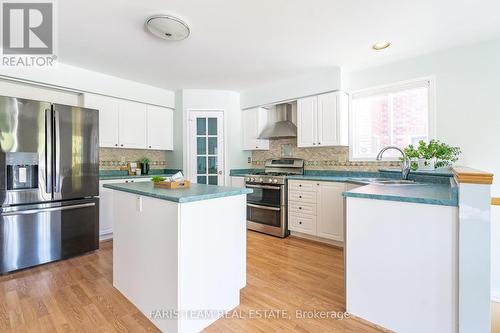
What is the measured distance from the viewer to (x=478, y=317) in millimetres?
1287

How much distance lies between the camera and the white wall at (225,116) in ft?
13.8

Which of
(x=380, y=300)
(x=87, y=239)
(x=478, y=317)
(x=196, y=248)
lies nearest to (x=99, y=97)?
(x=87, y=239)

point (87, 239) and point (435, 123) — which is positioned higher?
point (435, 123)

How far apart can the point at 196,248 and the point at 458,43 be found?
3.40 m

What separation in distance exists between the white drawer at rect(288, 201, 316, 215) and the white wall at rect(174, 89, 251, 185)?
131 centimetres

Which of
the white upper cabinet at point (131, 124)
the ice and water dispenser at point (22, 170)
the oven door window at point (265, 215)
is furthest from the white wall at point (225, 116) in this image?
the ice and water dispenser at point (22, 170)

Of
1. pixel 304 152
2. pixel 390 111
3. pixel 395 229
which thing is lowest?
pixel 395 229

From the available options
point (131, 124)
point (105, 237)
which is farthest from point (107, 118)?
point (105, 237)

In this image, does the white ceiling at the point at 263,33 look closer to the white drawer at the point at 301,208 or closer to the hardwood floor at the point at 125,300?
the white drawer at the point at 301,208

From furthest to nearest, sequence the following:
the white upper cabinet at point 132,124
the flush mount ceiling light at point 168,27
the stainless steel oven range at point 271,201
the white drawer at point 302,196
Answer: the white upper cabinet at point 132,124 < the stainless steel oven range at point 271,201 < the white drawer at point 302,196 < the flush mount ceiling light at point 168,27

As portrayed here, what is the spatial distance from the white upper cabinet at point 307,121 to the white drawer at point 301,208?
2.98 ft

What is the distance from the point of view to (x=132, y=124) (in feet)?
12.5

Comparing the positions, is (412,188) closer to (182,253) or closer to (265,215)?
(182,253)

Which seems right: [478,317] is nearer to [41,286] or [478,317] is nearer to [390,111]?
[390,111]
